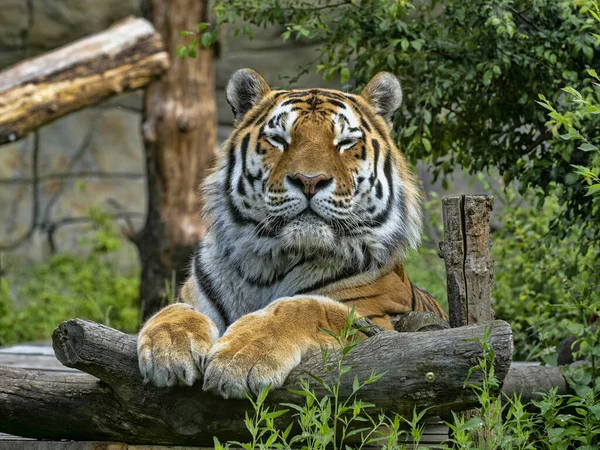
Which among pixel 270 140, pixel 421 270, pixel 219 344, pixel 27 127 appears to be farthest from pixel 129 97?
pixel 219 344

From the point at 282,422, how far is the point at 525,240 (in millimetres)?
2525

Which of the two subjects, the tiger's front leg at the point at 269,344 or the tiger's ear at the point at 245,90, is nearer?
the tiger's front leg at the point at 269,344

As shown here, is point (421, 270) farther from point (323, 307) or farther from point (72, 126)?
point (72, 126)

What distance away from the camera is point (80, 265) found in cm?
1033

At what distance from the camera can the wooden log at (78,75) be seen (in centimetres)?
652

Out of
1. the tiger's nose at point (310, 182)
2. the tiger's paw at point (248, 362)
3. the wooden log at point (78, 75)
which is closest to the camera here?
the tiger's paw at point (248, 362)

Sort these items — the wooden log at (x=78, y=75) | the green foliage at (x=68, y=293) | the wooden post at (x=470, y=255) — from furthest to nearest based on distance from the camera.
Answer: the green foliage at (x=68, y=293)
the wooden log at (x=78, y=75)
the wooden post at (x=470, y=255)

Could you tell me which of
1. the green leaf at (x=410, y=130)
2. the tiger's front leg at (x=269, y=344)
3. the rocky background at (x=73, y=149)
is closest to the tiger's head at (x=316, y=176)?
the green leaf at (x=410, y=130)

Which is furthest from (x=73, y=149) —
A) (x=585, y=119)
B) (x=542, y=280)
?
(x=585, y=119)

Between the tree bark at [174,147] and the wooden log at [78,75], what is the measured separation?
0.54 ft

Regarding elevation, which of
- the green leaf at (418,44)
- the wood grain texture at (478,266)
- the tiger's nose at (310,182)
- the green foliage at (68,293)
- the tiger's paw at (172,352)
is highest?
the green leaf at (418,44)

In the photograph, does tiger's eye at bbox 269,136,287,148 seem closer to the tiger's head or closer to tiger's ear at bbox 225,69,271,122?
the tiger's head

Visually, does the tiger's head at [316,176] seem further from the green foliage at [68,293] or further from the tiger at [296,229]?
the green foliage at [68,293]

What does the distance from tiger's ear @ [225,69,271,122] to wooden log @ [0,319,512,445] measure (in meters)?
1.23
